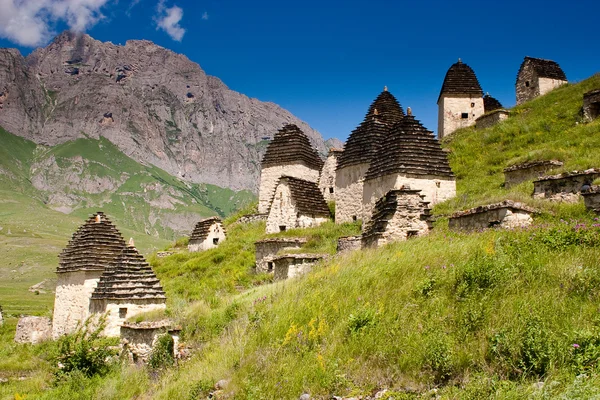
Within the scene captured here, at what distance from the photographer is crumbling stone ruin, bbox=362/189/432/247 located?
1535 cm

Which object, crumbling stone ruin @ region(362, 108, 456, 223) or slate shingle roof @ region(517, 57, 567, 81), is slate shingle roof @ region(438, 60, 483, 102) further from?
crumbling stone ruin @ region(362, 108, 456, 223)

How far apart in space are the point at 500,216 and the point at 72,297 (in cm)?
1653

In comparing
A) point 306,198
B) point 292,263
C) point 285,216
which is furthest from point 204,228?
point 292,263

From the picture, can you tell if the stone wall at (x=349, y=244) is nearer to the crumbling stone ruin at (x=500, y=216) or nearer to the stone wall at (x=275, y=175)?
the crumbling stone ruin at (x=500, y=216)

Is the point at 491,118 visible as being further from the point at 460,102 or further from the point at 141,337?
the point at 141,337

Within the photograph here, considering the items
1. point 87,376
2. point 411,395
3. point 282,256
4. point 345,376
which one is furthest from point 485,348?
point 282,256

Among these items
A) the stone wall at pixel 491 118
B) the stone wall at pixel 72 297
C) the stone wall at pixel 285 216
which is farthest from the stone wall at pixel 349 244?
the stone wall at pixel 491 118

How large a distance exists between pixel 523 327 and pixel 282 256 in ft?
46.3

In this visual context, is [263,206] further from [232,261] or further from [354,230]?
[354,230]

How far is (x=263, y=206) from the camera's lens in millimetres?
36844

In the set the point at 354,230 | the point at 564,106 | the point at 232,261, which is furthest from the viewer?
→ the point at 564,106

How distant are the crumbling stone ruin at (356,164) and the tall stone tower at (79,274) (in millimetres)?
11300

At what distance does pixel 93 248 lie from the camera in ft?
75.0

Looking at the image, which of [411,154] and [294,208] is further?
[294,208]
